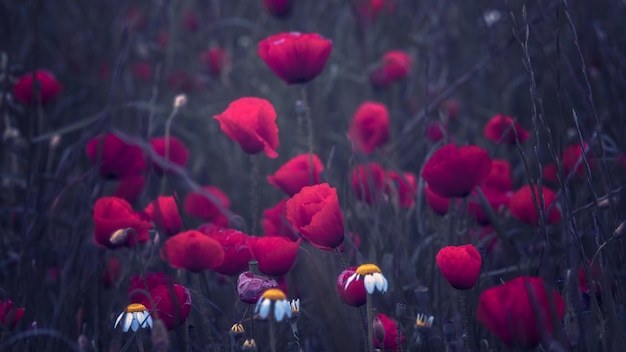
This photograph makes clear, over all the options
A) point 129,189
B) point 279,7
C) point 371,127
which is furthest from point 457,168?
point 279,7

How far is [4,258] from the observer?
1479mm

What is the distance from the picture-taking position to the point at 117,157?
1556mm

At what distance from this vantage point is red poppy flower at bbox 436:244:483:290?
1.01 m

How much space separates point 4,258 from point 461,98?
196cm

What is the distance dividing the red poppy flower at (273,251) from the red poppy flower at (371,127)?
82 centimetres

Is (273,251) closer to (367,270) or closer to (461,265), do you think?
(367,270)

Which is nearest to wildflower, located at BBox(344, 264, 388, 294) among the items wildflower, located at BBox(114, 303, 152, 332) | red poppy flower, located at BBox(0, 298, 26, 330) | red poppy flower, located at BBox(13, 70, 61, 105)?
wildflower, located at BBox(114, 303, 152, 332)

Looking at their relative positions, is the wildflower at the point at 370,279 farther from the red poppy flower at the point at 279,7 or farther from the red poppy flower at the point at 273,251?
the red poppy flower at the point at 279,7

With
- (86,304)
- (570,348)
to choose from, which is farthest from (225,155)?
(570,348)

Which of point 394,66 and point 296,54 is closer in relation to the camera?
point 296,54

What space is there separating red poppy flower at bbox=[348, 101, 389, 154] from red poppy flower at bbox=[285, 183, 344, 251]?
759 mm

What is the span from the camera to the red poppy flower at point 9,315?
1056mm

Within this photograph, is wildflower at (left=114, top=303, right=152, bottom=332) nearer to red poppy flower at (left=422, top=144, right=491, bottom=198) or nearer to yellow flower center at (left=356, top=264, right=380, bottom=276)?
yellow flower center at (left=356, top=264, right=380, bottom=276)

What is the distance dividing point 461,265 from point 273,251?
30 cm
